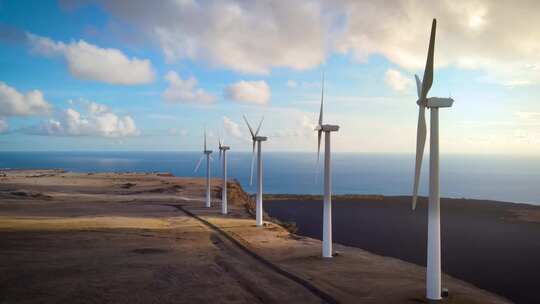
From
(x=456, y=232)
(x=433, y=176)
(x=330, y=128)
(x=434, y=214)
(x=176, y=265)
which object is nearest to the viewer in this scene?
(x=434, y=214)

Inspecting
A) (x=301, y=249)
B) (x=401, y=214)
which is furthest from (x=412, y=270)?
(x=401, y=214)

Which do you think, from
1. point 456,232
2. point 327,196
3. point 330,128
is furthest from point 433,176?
point 456,232

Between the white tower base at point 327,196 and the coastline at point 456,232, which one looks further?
the coastline at point 456,232

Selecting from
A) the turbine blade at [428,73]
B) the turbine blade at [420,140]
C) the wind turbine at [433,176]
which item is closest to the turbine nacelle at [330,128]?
the turbine blade at [420,140]

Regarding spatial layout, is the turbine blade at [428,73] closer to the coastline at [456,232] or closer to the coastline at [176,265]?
the coastline at [176,265]

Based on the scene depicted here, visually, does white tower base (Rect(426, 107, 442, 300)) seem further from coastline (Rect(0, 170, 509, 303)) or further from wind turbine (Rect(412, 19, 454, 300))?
coastline (Rect(0, 170, 509, 303))

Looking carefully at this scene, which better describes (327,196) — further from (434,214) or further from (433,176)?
(434,214)

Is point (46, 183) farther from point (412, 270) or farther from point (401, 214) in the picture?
point (412, 270)

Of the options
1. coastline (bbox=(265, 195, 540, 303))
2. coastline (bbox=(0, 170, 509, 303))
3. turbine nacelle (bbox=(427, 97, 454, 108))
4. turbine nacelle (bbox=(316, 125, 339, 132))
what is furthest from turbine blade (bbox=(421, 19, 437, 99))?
coastline (bbox=(265, 195, 540, 303))

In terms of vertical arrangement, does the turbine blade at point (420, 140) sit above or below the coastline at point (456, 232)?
above

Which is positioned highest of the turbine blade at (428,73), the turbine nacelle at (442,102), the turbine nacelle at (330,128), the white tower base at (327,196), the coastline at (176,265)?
the turbine blade at (428,73)
